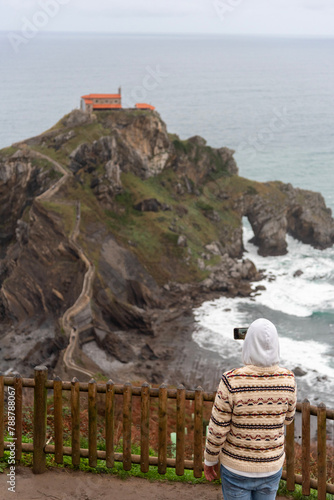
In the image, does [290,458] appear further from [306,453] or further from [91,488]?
[91,488]

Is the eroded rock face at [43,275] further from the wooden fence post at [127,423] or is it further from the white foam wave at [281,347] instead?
the wooden fence post at [127,423]

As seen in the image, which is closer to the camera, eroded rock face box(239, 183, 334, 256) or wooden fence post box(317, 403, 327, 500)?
wooden fence post box(317, 403, 327, 500)

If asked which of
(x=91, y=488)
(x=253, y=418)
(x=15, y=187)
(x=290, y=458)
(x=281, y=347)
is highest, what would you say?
(x=253, y=418)

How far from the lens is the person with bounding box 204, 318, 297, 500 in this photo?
8.35 metres

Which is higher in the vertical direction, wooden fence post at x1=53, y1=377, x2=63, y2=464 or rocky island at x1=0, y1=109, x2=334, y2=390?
wooden fence post at x1=53, y1=377, x2=63, y2=464

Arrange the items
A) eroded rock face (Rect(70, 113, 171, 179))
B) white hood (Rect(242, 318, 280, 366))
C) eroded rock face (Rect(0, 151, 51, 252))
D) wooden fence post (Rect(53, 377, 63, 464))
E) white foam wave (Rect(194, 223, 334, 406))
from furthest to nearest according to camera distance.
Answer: eroded rock face (Rect(70, 113, 171, 179)) < eroded rock face (Rect(0, 151, 51, 252)) < white foam wave (Rect(194, 223, 334, 406)) < wooden fence post (Rect(53, 377, 63, 464)) < white hood (Rect(242, 318, 280, 366))

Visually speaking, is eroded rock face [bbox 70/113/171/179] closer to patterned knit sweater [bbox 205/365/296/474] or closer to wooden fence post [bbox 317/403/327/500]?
wooden fence post [bbox 317/403/327/500]

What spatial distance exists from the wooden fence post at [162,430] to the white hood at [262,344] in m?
3.93

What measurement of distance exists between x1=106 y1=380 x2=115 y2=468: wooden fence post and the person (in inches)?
151

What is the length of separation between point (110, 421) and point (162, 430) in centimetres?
102

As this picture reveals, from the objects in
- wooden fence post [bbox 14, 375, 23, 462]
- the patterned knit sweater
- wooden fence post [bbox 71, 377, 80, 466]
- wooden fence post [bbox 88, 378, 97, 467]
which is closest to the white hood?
the patterned knit sweater

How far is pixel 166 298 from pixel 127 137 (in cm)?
2845

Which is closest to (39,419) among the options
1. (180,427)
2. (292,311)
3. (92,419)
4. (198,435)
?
(92,419)

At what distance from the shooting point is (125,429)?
12.5 m
